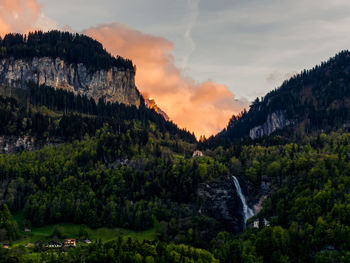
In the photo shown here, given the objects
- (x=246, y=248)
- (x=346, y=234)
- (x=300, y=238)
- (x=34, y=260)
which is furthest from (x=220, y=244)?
(x=34, y=260)

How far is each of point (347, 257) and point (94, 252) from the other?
80426 mm

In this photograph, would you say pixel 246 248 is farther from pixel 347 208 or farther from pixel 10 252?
pixel 10 252

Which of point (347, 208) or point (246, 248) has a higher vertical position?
point (347, 208)

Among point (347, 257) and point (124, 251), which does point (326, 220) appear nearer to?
point (347, 257)

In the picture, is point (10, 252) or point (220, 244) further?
point (220, 244)

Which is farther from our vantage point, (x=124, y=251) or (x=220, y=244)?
(x=220, y=244)

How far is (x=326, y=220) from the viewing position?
194 meters

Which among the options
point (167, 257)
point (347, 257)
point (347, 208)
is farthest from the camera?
point (347, 208)

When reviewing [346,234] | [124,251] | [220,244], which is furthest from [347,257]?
[124,251]

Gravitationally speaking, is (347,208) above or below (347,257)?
above

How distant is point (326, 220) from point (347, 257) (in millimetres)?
22750

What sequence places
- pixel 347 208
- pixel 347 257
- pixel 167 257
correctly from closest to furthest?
1. pixel 347 257
2. pixel 167 257
3. pixel 347 208

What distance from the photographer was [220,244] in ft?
655

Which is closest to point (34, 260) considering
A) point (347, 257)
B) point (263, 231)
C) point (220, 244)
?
point (220, 244)
